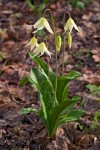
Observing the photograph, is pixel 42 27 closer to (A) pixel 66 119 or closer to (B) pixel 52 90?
(B) pixel 52 90

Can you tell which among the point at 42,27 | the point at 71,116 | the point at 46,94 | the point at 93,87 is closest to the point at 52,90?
the point at 46,94

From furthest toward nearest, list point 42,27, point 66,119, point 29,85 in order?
point 29,85 < point 66,119 < point 42,27

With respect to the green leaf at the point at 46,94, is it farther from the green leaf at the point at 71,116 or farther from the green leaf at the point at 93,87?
the green leaf at the point at 93,87

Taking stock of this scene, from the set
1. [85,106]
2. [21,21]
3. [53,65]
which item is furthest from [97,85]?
[21,21]

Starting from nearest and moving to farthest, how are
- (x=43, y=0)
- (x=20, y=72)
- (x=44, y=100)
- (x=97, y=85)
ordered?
(x=44, y=100)
(x=97, y=85)
(x=20, y=72)
(x=43, y=0)

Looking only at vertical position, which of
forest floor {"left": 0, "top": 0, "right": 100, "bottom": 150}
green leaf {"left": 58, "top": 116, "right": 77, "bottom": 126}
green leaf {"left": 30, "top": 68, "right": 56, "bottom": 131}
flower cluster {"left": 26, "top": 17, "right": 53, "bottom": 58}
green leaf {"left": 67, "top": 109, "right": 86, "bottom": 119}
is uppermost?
flower cluster {"left": 26, "top": 17, "right": 53, "bottom": 58}

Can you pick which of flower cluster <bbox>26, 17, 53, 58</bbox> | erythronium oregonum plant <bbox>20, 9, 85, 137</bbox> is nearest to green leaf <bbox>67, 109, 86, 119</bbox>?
erythronium oregonum plant <bbox>20, 9, 85, 137</bbox>

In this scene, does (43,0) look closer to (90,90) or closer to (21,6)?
(21,6)

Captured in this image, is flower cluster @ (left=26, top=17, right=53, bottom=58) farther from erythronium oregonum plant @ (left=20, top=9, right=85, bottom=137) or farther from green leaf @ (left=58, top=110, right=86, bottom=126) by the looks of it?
green leaf @ (left=58, top=110, right=86, bottom=126)

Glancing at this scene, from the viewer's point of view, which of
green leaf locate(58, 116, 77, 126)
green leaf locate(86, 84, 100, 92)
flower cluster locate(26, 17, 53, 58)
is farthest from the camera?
green leaf locate(86, 84, 100, 92)
